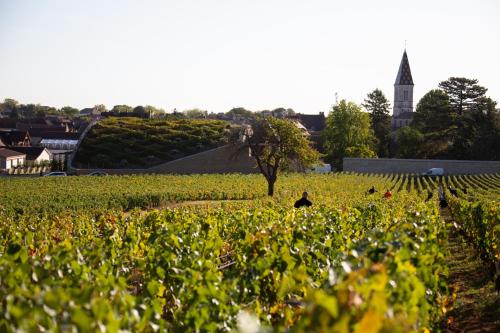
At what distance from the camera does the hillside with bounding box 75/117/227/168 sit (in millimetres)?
57719

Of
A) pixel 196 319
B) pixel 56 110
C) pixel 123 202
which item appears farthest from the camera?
pixel 56 110

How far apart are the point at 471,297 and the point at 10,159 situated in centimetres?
6711

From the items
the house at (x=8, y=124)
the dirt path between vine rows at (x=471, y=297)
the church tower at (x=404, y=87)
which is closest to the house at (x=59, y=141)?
the house at (x=8, y=124)

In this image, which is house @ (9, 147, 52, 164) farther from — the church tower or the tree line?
the church tower

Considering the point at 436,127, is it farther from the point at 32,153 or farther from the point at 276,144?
the point at 32,153

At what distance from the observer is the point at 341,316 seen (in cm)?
370

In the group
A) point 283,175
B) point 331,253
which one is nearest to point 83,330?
point 331,253

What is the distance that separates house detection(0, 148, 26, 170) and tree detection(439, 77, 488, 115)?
170 feet

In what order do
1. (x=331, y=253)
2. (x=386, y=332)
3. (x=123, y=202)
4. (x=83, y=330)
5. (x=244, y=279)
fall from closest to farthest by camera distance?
(x=386, y=332) < (x=83, y=330) < (x=244, y=279) < (x=331, y=253) < (x=123, y=202)

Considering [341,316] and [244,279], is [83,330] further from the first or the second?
[244,279]

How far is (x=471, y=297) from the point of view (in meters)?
11.2

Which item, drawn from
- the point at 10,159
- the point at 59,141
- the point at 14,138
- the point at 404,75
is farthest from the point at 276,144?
the point at 404,75

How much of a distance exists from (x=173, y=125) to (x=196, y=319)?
60478mm

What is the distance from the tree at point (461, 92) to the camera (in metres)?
74.8
